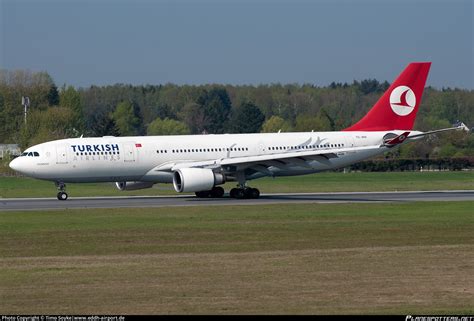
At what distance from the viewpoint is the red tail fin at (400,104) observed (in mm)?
53469

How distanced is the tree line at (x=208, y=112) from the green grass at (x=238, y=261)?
6104 centimetres

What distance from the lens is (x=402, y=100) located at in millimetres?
53688

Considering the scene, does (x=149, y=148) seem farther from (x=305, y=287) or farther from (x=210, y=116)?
(x=210, y=116)

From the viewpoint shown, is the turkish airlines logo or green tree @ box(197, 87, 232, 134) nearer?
the turkish airlines logo

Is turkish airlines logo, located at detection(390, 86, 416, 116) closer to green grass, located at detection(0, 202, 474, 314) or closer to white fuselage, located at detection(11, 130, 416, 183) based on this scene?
white fuselage, located at detection(11, 130, 416, 183)

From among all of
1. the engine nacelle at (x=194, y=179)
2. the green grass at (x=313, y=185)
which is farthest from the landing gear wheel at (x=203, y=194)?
the green grass at (x=313, y=185)

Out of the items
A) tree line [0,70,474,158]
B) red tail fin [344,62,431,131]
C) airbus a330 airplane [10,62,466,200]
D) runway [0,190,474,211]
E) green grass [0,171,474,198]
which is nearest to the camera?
runway [0,190,474,211]

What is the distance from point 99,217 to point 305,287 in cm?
1817

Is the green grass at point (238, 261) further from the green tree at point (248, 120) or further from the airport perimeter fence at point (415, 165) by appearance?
the green tree at point (248, 120)

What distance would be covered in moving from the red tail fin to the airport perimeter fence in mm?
32550

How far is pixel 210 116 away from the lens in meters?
168

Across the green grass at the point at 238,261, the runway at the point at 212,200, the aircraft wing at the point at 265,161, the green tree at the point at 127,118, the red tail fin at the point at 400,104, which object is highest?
the green tree at the point at 127,118

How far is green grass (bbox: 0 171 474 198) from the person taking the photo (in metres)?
57.2

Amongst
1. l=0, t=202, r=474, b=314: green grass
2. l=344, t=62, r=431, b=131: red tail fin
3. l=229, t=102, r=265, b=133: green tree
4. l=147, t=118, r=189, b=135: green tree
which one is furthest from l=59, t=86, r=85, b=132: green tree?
l=0, t=202, r=474, b=314: green grass
